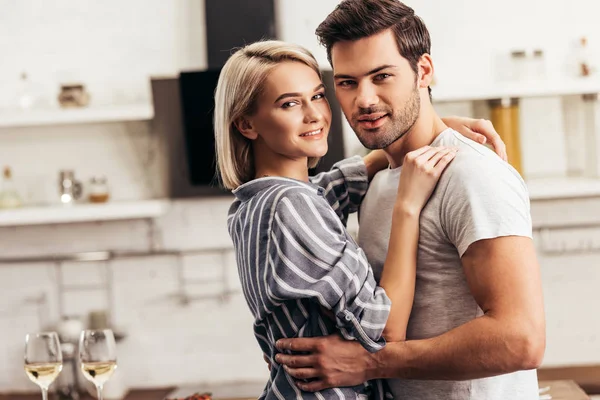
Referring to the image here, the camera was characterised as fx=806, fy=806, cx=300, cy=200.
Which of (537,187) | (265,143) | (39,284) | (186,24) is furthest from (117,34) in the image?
(265,143)

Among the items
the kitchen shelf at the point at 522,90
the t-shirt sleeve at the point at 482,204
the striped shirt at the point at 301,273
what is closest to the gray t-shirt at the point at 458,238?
the t-shirt sleeve at the point at 482,204

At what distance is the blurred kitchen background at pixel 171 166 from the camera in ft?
10.8

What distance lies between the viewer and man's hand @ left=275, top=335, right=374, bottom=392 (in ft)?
4.61

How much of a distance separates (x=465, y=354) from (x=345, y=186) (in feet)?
1.88

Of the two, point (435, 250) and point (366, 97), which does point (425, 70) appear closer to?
point (366, 97)

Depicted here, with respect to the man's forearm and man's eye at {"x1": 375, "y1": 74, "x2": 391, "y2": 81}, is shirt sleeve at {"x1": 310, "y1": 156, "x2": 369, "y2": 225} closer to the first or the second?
man's eye at {"x1": 375, "y1": 74, "x2": 391, "y2": 81}

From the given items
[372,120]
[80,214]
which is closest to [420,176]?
[372,120]

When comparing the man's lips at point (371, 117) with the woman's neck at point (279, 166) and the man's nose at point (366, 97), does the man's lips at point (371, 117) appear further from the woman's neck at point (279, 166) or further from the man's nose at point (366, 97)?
the woman's neck at point (279, 166)

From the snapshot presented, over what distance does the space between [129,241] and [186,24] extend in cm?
95

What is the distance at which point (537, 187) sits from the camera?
121 inches

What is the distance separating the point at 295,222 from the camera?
53.7 inches

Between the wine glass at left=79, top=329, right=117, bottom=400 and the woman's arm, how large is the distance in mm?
615

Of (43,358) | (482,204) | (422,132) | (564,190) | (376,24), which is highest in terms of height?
(376,24)

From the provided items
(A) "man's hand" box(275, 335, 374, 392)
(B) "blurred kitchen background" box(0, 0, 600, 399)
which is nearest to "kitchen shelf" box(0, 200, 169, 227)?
(B) "blurred kitchen background" box(0, 0, 600, 399)
